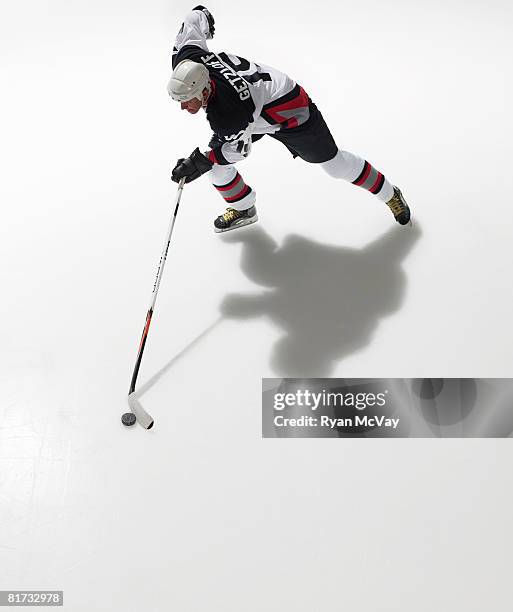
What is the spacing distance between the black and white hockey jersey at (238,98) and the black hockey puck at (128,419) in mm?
926

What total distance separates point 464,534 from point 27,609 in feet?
4.19

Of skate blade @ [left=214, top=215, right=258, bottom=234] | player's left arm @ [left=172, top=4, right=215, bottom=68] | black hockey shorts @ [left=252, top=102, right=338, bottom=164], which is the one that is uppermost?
player's left arm @ [left=172, top=4, right=215, bottom=68]

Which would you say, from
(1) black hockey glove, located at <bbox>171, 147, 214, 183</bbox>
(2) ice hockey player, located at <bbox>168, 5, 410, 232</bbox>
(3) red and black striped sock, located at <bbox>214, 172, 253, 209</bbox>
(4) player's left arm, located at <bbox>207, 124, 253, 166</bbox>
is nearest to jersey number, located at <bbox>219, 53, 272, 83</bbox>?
(2) ice hockey player, located at <bbox>168, 5, 410, 232</bbox>

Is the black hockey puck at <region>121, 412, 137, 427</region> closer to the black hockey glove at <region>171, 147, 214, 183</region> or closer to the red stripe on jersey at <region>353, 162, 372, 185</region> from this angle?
the black hockey glove at <region>171, 147, 214, 183</region>

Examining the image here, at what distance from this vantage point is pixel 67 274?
280cm

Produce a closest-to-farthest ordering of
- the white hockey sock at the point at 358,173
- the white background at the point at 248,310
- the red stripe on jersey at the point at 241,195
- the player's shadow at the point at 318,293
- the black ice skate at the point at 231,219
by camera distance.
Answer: the white background at the point at 248,310 < the player's shadow at the point at 318,293 < the white hockey sock at the point at 358,173 < the red stripe on jersey at the point at 241,195 < the black ice skate at the point at 231,219

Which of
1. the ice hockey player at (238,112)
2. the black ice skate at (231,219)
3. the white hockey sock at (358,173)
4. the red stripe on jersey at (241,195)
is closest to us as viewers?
the ice hockey player at (238,112)

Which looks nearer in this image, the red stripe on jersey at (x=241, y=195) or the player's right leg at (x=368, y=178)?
the player's right leg at (x=368, y=178)

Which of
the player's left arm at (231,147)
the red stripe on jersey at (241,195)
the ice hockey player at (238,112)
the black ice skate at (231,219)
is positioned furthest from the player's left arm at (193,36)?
the black ice skate at (231,219)

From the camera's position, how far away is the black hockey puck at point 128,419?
7.73 ft

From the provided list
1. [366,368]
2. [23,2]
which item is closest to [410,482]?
[366,368]

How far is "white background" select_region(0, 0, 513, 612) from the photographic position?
2.10 m

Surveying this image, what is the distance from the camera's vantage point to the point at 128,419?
2.36m

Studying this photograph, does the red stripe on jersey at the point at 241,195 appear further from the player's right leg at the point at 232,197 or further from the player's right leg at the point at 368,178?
the player's right leg at the point at 368,178
